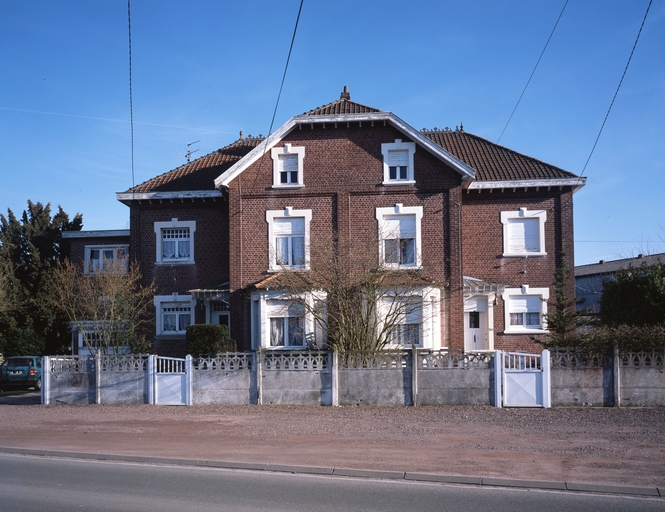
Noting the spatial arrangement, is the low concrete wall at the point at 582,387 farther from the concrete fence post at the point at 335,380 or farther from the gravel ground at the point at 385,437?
the concrete fence post at the point at 335,380

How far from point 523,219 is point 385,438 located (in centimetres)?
1547

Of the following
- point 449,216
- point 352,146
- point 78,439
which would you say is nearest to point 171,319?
point 352,146

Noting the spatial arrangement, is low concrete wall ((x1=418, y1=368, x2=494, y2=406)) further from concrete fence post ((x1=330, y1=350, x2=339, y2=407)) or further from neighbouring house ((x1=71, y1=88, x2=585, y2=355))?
neighbouring house ((x1=71, y1=88, x2=585, y2=355))

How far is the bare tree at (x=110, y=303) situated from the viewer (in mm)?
25469

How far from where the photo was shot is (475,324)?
2653cm

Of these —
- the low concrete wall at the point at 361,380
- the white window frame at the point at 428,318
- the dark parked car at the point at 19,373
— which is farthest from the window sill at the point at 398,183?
the dark parked car at the point at 19,373

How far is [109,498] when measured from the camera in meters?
9.12

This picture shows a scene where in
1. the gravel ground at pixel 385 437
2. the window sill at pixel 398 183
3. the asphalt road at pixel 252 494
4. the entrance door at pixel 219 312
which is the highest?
the window sill at pixel 398 183

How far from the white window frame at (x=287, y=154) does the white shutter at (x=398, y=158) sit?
327cm

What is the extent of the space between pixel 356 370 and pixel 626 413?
21.7ft

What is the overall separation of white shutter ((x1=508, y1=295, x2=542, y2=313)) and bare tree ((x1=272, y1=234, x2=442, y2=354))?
18.3ft

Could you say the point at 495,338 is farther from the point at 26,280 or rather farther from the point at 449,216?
the point at 26,280

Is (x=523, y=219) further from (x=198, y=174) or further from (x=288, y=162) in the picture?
(x=198, y=174)

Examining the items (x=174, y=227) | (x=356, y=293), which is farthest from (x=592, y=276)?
(x=356, y=293)
